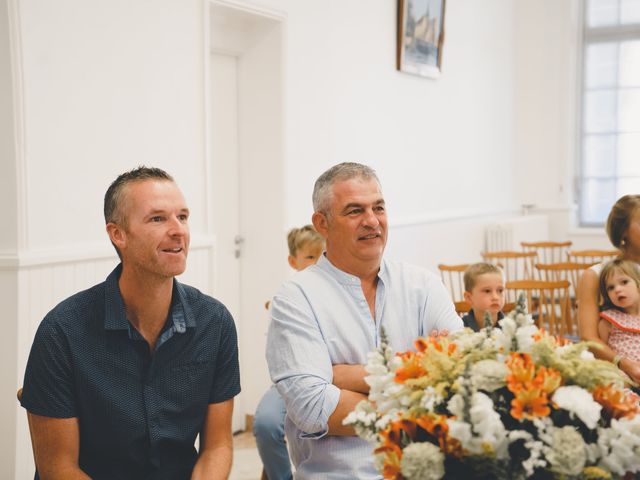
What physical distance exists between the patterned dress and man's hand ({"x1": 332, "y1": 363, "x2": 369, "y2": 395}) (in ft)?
4.89

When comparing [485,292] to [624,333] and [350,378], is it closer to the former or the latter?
[624,333]

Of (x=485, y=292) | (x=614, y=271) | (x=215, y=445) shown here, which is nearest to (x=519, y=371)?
(x=215, y=445)

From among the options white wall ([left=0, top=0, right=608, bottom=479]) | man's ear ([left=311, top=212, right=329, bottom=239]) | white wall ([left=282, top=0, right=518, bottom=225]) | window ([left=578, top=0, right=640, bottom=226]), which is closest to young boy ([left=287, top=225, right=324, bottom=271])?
white wall ([left=0, top=0, right=608, bottom=479])

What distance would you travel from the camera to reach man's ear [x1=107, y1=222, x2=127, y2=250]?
1.96 metres

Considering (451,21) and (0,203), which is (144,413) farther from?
(451,21)

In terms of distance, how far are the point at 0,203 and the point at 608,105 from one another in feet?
24.1

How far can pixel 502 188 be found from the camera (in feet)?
28.2

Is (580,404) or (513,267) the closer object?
(580,404)

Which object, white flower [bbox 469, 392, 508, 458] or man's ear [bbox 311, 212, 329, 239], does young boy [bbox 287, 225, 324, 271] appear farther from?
white flower [bbox 469, 392, 508, 458]

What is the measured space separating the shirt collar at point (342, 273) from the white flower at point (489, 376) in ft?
2.99

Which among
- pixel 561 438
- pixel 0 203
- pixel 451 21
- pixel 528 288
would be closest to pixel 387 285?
pixel 561 438

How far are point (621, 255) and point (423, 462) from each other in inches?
92.2

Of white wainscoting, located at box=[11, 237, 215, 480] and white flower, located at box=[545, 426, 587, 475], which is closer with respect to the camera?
white flower, located at box=[545, 426, 587, 475]

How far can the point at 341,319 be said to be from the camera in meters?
2.14
